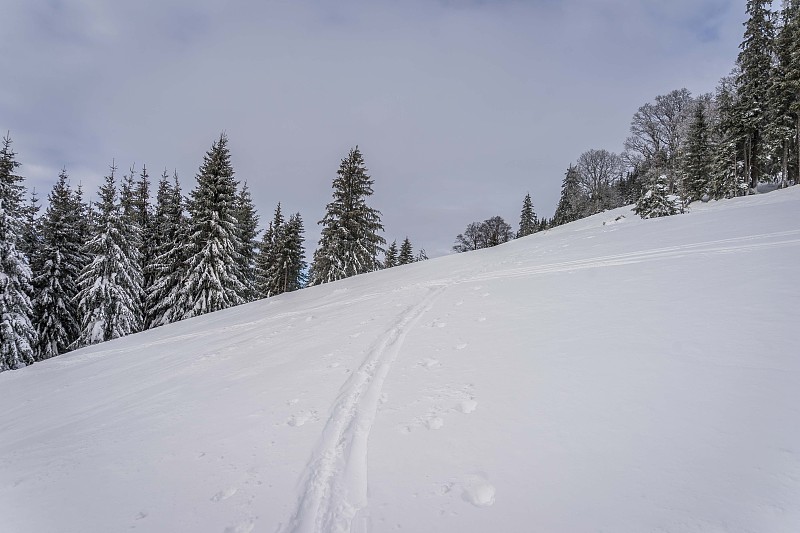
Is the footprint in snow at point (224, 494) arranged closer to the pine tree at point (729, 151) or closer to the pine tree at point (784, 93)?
the pine tree at point (784, 93)

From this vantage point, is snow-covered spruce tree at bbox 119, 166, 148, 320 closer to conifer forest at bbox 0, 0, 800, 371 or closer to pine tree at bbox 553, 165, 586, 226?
conifer forest at bbox 0, 0, 800, 371

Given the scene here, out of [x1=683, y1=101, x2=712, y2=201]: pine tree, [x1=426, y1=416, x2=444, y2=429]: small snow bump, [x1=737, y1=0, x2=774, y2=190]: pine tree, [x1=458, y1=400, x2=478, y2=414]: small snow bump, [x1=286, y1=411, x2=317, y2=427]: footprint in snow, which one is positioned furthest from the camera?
[x1=683, y1=101, x2=712, y2=201]: pine tree

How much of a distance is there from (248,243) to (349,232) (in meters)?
7.05

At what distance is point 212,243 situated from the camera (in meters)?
17.7

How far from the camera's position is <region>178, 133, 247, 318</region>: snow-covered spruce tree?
17.4 m

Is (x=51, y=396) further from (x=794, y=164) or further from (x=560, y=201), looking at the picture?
(x=560, y=201)

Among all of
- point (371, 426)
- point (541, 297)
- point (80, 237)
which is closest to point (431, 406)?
point (371, 426)

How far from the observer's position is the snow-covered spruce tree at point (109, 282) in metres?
16.5

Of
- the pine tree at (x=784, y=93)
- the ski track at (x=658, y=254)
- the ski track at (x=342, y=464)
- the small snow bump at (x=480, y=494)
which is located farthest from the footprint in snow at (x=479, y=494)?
the pine tree at (x=784, y=93)

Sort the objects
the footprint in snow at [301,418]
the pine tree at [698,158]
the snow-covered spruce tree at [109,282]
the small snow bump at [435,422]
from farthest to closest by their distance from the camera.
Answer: the pine tree at [698,158] < the snow-covered spruce tree at [109,282] < the footprint in snow at [301,418] < the small snow bump at [435,422]

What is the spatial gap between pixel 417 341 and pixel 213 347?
460 cm

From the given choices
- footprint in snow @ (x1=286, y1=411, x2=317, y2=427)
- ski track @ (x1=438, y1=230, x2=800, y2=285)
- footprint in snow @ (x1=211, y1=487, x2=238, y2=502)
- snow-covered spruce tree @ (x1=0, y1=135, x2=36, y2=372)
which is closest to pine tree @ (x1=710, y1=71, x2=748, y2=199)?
ski track @ (x1=438, y1=230, x2=800, y2=285)

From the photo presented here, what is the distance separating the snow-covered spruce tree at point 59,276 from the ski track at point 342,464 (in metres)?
20.7

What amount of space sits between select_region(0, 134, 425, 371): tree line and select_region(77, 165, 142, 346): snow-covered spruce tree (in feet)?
0.17
